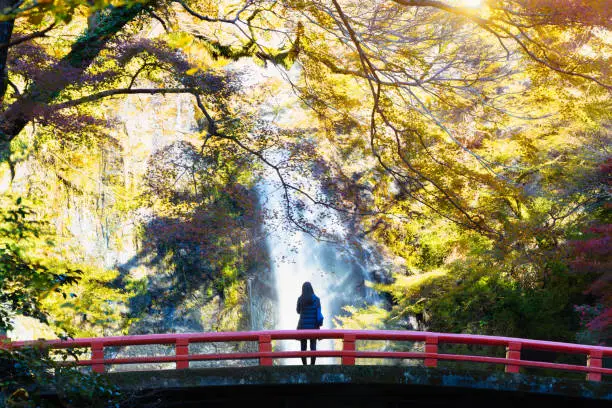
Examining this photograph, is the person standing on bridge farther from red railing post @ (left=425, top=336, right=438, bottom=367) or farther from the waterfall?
the waterfall

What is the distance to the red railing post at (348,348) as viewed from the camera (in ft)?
Result: 25.1

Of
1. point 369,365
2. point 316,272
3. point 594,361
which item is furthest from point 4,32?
point 316,272

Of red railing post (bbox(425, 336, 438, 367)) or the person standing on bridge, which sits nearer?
red railing post (bbox(425, 336, 438, 367))

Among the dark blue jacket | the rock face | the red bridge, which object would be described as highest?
the rock face

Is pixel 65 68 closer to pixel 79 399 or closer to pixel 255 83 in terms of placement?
pixel 79 399

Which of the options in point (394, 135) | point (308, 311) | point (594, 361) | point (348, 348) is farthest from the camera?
point (394, 135)

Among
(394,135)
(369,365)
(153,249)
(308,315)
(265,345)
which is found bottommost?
(369,365)

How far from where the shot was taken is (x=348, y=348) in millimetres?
7797

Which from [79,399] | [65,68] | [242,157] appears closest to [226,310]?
[242,157]

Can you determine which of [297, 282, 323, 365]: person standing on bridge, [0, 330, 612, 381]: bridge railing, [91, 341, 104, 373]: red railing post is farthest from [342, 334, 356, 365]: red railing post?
[91, 341, 104, 373]: red railing post

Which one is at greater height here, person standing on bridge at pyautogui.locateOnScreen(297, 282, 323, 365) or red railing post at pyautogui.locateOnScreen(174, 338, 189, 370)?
person standing on bridge at pyautogui.locateOnScreen(297, 282, 323, 365)

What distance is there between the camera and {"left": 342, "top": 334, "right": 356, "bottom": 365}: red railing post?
7.64m

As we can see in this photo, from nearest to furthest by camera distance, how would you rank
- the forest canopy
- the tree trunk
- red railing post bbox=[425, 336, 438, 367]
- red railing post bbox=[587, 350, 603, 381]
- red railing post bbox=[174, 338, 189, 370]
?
1. the tree trunk
2. red railing post bbox=[174, 338, 189, 370]
3. red railing post bbox=[587, 350, 603, 381]
4. red railing post bbox=[425, 336, 438, 367]
5. the forest canopy

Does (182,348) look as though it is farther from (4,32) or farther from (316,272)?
(316,272)
